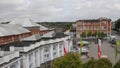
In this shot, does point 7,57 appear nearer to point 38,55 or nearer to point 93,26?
point 38,55

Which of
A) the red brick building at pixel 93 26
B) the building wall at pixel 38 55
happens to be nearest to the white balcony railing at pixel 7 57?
the building wall at pixel 38 55

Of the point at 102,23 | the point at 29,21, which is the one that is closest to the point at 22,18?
the point at 29,21

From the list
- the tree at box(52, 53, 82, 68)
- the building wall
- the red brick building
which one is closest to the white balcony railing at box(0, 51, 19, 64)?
the building wall

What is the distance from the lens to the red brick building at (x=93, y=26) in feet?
378

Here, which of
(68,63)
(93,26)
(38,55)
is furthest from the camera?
(93,26)

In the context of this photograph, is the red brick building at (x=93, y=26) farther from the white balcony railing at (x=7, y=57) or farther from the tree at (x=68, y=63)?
the white balcony railing at (x=7, y=57)

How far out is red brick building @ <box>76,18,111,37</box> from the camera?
11531 centimetres

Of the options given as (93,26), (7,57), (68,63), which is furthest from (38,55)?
(93,26)

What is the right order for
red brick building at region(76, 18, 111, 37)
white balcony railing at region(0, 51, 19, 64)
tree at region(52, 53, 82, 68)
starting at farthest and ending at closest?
red brick building at region(76, 18, 111, 37) < tree at region(52, 53, 82, 68) < white balcony railing at region(0, 51, 19, 64)

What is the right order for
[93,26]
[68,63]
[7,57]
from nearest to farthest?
[7,57], [68,63], [93,26]

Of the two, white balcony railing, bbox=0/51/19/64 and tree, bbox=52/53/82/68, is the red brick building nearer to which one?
tree, bbox=52/53/82/68

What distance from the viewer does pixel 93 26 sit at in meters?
118

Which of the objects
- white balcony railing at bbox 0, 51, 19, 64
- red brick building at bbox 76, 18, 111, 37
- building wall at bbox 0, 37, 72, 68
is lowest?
red brick building at bbox 76, 18, 111, 37

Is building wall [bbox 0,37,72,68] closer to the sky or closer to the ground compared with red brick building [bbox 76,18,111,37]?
closer to the sky
